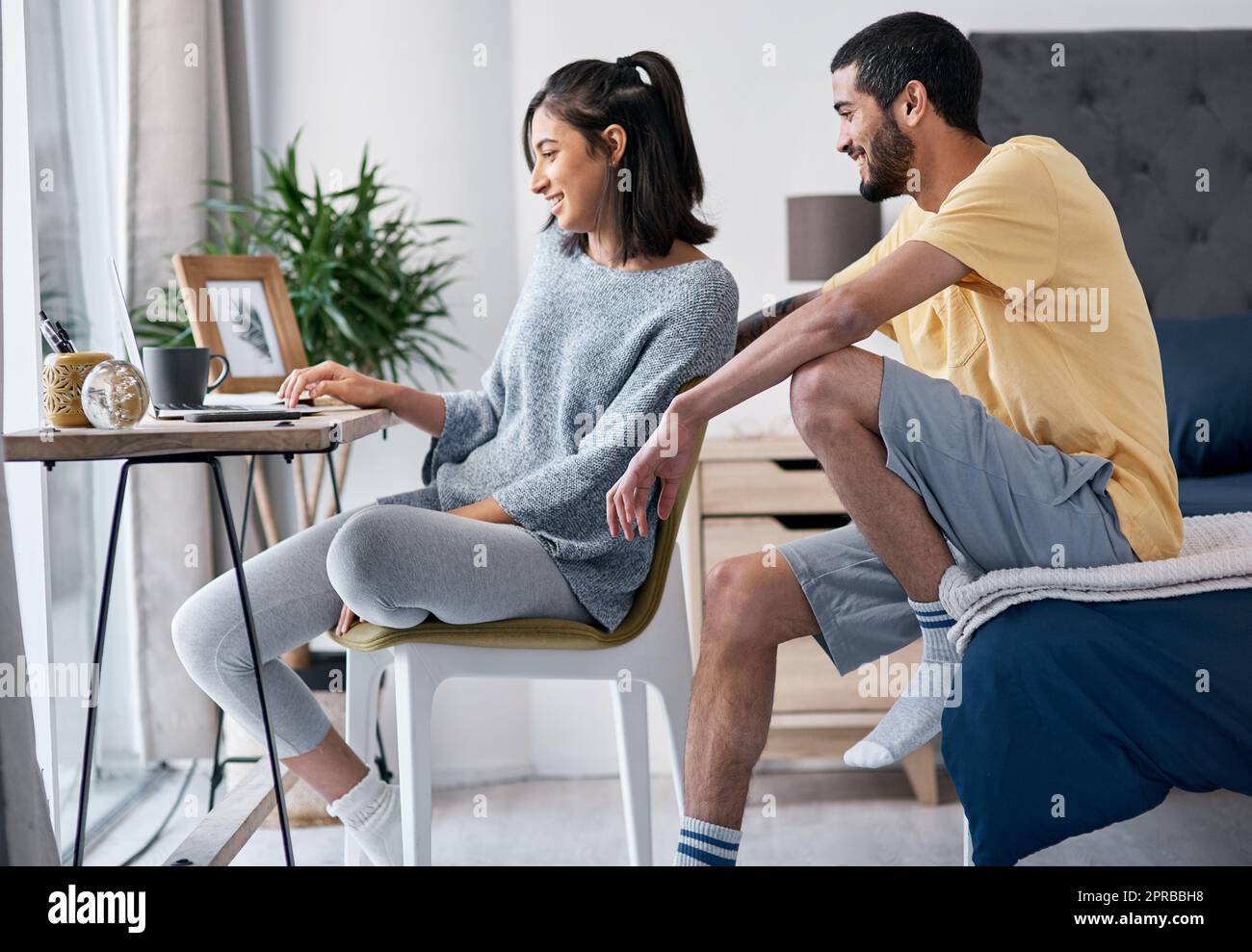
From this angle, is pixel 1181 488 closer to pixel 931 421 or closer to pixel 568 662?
pixel 931 421

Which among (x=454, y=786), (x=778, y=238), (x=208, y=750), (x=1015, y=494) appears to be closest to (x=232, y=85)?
(x=778, y=238)

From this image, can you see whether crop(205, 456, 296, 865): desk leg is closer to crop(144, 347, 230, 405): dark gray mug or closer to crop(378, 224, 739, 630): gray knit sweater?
crop(144, 347, 230, 405): dark gray mug

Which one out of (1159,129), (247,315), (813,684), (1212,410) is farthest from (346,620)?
(1159,129)

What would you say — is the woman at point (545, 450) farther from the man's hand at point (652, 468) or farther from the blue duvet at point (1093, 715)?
the blue duvet at point (1093, 715)

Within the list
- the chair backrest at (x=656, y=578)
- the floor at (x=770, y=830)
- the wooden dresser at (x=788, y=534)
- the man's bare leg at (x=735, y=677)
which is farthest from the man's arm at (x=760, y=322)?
the floor at (x=770, y=830)

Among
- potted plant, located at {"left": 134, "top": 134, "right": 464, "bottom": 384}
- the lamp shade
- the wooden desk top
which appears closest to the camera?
the wooden desk top

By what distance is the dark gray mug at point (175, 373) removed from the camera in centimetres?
152

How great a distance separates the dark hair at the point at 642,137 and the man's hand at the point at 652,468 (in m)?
0.34

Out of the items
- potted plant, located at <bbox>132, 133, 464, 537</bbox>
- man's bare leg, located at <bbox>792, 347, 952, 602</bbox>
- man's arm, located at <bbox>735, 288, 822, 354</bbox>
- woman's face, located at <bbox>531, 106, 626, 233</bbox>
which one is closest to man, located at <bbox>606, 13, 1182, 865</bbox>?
man's bare leg, located at <bbox>792, 347, 952, 602</bbox>

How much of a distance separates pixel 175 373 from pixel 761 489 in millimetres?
1347

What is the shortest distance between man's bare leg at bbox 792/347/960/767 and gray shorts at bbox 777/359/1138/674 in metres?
0.02

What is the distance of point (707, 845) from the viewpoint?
1525 mm

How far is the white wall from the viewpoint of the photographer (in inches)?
108
